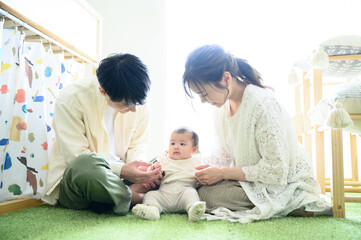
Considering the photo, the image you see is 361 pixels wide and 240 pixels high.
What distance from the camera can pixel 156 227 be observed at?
1.00m

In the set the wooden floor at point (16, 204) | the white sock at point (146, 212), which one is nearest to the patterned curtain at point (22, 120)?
the wooden floor at point (16, 204)

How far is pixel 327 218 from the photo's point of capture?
117cm

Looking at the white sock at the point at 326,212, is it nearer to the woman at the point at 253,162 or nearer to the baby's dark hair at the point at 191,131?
the woman at the point at 253,162

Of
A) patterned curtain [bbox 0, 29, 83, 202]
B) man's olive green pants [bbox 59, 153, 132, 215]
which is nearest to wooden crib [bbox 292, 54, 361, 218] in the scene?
man's olive green pants [bbox 59, 153, 132, 215]

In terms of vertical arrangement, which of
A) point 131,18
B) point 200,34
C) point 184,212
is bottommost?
point 184,212

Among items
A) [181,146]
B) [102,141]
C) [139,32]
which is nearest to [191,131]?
[181,146]

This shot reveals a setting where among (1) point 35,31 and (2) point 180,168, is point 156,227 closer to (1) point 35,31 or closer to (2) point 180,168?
(2) point 180,168

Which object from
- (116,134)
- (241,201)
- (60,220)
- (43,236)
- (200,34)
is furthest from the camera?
(200,34)

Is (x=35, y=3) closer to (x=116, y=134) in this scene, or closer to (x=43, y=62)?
(x=43, y=62)

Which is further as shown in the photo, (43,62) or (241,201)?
(43,62)

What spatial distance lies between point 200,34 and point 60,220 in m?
2.45

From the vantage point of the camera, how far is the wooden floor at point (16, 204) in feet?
4.05

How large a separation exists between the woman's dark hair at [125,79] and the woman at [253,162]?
193 mm

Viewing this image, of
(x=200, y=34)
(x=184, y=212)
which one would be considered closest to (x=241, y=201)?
(x=184, y=212)
